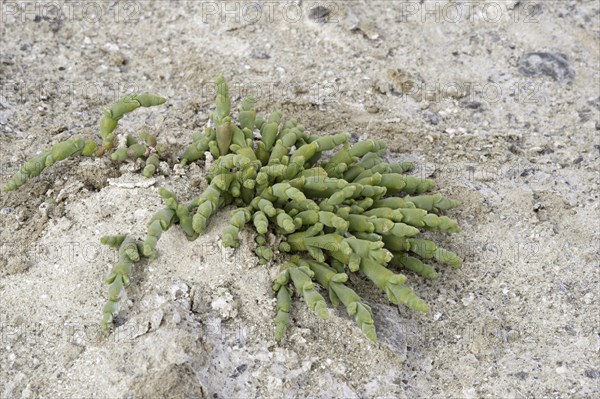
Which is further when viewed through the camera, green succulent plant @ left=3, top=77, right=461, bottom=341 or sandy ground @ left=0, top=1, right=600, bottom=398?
green succulent plant @ left=3, top=77, right=461, bottom=341

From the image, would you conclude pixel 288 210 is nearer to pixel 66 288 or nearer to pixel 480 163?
pixel 66 288

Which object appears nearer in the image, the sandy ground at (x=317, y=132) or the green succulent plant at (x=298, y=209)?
the sandy ground at (x=317, y=132)

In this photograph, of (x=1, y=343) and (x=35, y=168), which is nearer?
(x=1, y=343)

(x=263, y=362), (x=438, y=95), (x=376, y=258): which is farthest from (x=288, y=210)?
(x=438, y=95)

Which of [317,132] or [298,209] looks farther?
[317,132]
